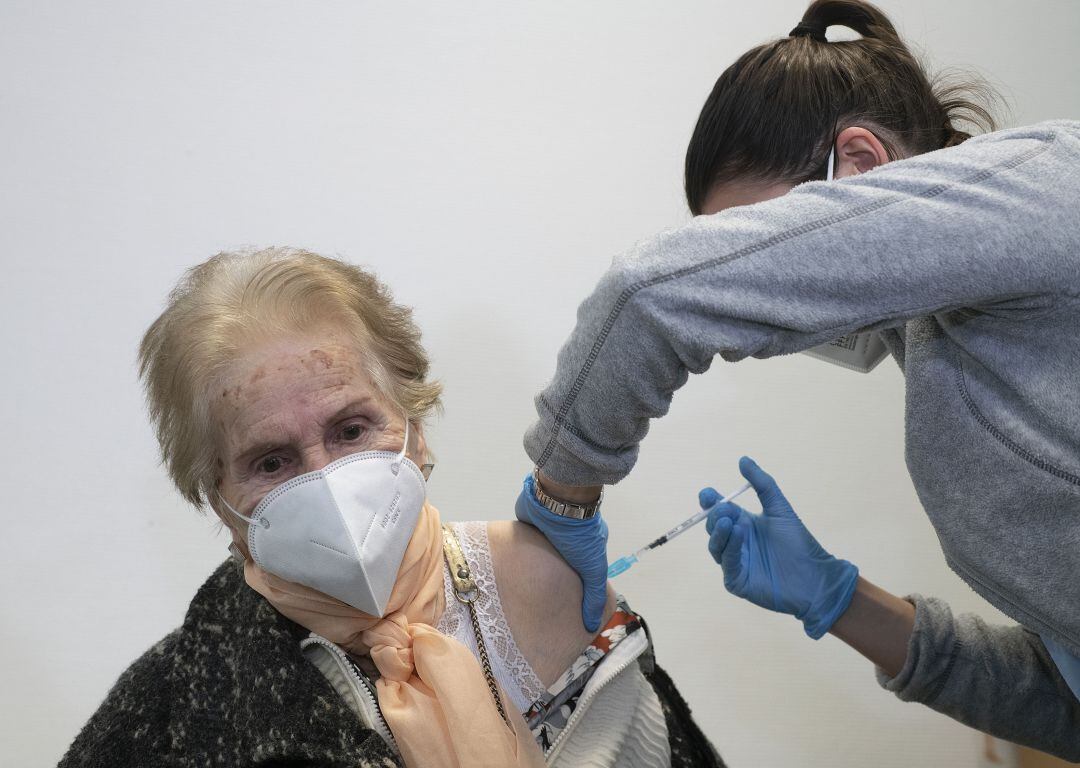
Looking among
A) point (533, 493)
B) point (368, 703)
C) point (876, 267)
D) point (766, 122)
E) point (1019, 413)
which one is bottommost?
point (368, 703)

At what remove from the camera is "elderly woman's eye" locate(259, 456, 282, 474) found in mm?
1221

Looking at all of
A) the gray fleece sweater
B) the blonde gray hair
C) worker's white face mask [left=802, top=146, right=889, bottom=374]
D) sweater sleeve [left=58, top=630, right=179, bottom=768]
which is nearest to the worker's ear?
the gray fleece sweater

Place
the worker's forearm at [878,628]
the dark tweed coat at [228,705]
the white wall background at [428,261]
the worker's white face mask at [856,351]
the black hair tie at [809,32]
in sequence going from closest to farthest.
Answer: the dark tweed coat at [228,705] < the black hair tie at [809,32] < the worker's white face mask at [856,351] < the worker's forearm at [878,628] < the white wall background at [428,261]

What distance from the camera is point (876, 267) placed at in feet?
3.01

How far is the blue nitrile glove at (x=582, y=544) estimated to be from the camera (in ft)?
4.39

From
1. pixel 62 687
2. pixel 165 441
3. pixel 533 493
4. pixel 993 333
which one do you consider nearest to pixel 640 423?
pixel 533 493

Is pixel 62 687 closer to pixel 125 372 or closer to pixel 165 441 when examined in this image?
pixel 125 372

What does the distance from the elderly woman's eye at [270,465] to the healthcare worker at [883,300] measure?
33 cm

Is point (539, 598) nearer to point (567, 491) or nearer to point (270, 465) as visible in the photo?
point (567, 491)

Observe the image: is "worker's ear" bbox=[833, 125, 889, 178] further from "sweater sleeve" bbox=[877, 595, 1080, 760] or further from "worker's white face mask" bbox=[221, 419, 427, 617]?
"sweater sleeve" bbox=[877, 595, 1080, 760]

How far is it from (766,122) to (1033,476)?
20.8 inches

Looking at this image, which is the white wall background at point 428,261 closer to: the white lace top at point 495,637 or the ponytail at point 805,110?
the white lace top at point 495,637

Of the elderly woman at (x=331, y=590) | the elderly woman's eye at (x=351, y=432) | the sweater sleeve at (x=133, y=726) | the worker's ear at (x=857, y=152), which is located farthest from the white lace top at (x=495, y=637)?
the worker's ear at (x=857, y=152)

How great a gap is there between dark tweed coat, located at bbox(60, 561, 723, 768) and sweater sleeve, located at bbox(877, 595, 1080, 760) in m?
0.88
